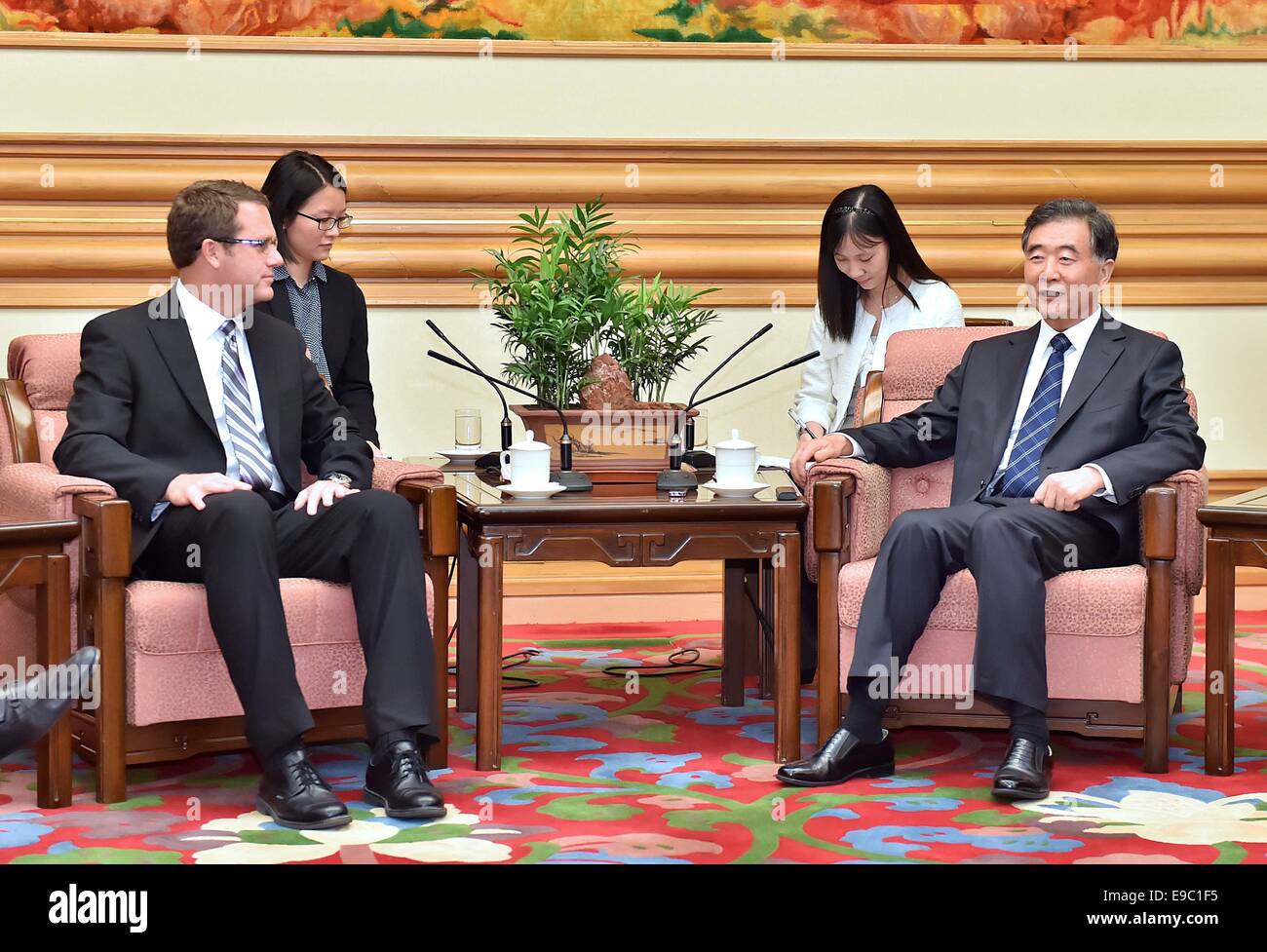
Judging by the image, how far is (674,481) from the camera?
3.58m

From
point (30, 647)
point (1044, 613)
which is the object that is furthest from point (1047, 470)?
point (30, 647)

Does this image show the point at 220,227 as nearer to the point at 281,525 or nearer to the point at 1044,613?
the point at 281,525

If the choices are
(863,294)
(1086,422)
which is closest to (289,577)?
(1086,422)

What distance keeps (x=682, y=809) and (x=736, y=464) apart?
35.5 inches

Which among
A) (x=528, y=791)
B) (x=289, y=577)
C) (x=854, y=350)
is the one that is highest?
(x=854, y=350)

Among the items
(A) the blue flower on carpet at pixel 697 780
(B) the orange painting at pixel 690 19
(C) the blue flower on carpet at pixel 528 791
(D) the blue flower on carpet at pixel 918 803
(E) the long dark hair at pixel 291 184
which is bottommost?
(C) the blue flower on carpet at pixel 528 791

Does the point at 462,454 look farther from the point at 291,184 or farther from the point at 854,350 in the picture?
the point at 854,350

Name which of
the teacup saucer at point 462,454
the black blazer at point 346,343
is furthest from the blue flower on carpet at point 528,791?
the black blazer at point 346,343

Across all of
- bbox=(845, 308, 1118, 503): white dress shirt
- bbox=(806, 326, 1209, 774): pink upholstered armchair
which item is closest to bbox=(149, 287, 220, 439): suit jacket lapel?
bbox=(806, 326, 1209, 774): pink upholstered armchair

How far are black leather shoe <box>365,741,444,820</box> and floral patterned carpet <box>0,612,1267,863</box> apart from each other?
27 mm

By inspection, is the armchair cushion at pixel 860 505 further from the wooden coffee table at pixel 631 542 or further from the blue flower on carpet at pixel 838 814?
the blue flower on carpet at pixel 838 814

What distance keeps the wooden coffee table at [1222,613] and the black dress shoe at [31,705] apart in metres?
2.37

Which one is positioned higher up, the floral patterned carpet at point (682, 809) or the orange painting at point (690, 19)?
the orange painting at point (690, 19)

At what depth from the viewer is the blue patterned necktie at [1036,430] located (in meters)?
3.64
